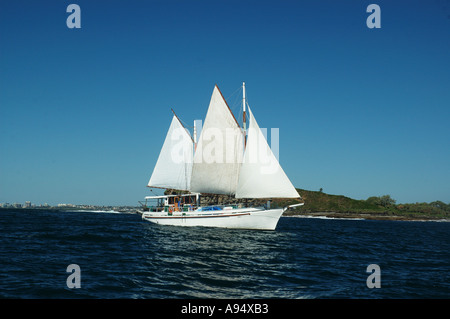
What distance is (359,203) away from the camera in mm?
177125

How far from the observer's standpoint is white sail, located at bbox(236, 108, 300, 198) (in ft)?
149

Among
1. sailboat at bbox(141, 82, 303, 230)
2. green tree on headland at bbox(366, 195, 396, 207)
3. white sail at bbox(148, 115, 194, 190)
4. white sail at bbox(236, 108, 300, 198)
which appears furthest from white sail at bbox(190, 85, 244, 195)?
green tree on headland at bbox(366, 195, 396, 207)

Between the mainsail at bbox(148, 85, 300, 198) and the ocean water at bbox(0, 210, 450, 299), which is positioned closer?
the ocean water at bbox(0, 210, 450, 299)

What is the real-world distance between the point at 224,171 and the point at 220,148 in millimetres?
3891

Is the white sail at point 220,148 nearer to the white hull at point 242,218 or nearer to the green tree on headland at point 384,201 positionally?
the white hull at point 242,218

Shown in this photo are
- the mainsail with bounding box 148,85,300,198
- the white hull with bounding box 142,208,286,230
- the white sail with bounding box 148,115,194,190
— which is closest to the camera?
the mainsail with bounding box 148,85,300,198

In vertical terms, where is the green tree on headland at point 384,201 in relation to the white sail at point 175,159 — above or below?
below

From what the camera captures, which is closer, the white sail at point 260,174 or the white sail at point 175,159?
the white sail at point 260,174

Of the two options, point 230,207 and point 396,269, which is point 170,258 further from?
point 230,207

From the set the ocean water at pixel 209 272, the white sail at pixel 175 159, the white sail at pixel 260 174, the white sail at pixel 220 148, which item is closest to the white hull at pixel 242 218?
the white sail at pixel 260 174

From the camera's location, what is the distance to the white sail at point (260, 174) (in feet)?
149

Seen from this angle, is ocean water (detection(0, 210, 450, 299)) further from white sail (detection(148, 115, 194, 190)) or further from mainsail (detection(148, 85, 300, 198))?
white sail (detection(148, 115, 194, 190))
